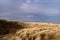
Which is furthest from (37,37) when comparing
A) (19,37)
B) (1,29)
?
(1,29)

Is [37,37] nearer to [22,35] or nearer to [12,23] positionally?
[22,35]

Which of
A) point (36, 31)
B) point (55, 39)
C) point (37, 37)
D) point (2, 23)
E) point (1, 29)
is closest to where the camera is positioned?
point (55, 39)

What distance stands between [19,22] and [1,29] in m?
3.46

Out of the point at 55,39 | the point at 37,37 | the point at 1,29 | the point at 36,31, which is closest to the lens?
the point at 55,39

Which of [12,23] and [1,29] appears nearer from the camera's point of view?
[1,29]

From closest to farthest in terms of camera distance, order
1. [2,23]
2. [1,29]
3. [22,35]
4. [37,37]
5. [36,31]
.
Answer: [37,37] < [36,31] < [22,35] < [1,29] < [2,23]

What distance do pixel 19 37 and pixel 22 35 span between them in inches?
13.4

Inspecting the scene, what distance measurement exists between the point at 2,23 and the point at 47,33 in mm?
10678

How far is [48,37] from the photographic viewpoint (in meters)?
8.27

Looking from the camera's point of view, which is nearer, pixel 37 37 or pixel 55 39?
pixel 55 39

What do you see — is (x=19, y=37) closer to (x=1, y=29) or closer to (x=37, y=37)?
(x=37, y=37)

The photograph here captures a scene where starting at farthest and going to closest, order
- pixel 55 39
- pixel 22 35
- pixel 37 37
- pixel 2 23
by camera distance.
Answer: pixel 2 23
pixel 22 35
pixel 37 37
pixel 55 39

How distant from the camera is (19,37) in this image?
34.7 ft

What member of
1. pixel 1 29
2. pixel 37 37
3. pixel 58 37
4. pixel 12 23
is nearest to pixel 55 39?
pixel 58 37
